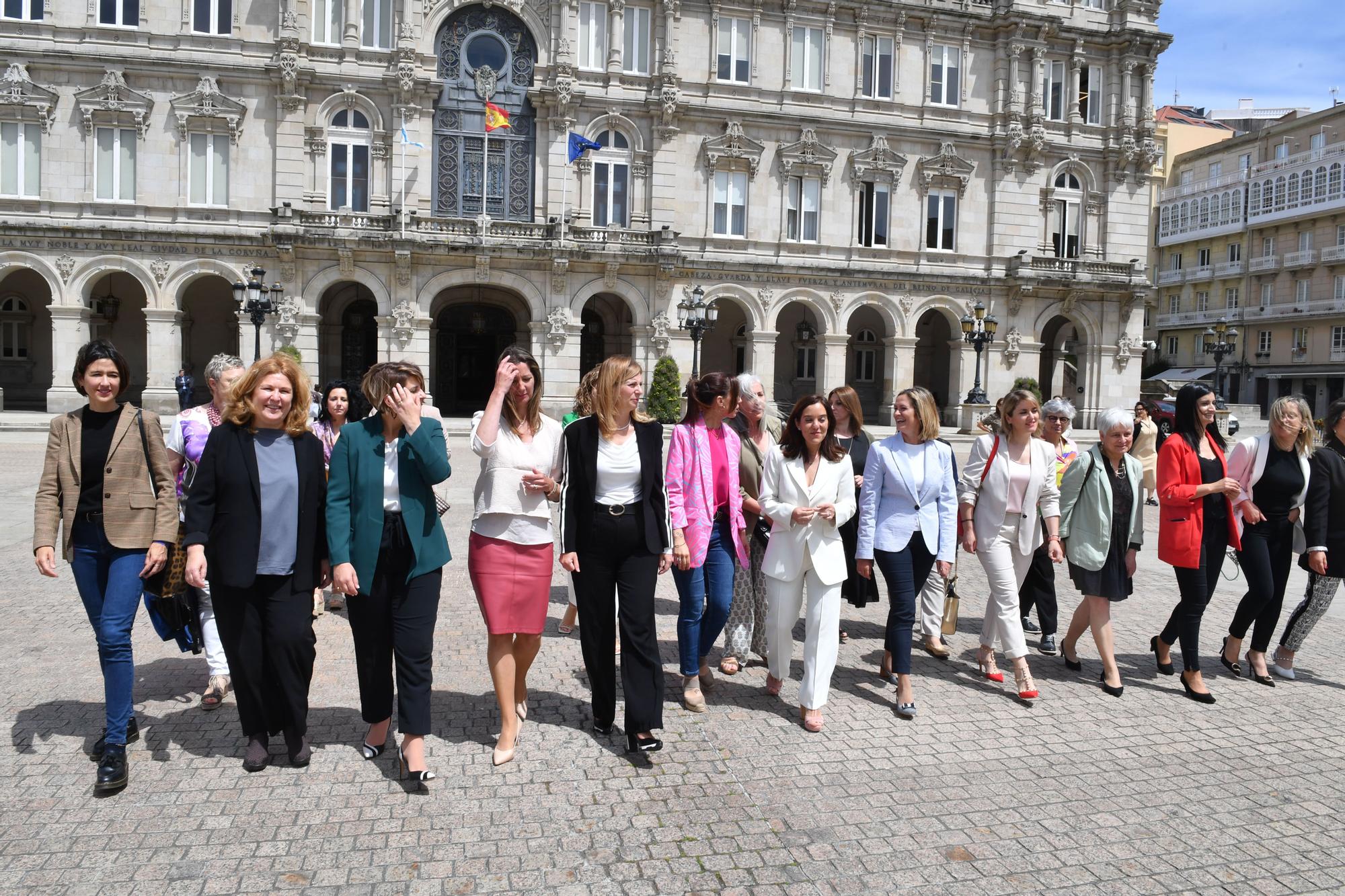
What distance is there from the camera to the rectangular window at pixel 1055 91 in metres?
33.7

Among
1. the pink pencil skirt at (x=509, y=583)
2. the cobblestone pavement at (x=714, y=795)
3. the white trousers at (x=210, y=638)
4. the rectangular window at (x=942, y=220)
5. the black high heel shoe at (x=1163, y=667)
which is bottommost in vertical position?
the cobblestone pavement at (x=714, y=795)

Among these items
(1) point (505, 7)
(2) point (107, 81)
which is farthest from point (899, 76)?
(2) point (107, 81)

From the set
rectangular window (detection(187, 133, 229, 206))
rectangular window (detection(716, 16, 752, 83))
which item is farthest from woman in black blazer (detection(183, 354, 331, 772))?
rectangular window (detection(716, 16, 752, 83))

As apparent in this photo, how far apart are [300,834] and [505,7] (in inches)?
1208

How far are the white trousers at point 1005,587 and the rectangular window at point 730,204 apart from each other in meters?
26.0

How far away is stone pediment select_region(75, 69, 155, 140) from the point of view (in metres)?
27.3

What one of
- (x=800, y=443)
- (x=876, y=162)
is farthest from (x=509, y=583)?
(x=876, y=162)

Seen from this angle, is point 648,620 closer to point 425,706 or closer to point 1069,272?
point 425,706

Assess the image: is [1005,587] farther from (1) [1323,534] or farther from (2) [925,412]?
(1) [1323,534]

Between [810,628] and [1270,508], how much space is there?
3915mm

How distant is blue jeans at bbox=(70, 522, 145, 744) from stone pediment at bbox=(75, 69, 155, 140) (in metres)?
28.6

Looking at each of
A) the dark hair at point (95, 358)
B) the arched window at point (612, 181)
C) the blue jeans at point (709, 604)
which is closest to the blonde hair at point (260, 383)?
the dark hair at point (95, 358)

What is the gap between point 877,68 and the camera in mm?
32188

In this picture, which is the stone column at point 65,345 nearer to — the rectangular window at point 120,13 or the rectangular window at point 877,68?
the rectangular window at point 120,13
